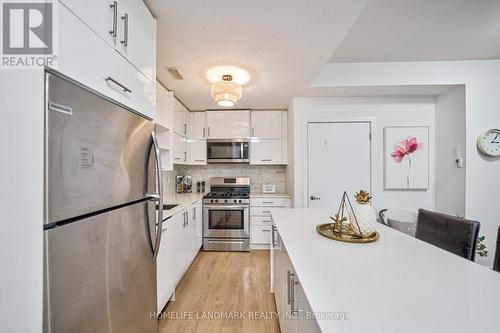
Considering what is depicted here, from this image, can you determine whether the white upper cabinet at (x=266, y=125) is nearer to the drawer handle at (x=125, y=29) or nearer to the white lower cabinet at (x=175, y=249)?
the white lower cabinet at (x=175, y=249)

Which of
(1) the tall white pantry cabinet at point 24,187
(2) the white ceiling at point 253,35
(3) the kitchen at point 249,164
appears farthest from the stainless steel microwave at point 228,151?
(1) the tall white pantry cabinet at point 24,187

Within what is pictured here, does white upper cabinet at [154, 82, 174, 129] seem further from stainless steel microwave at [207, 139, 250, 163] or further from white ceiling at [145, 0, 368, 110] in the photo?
stainless steel microwave at [207, 139, 250, 163]

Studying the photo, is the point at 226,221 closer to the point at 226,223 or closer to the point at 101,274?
the point at 226,223

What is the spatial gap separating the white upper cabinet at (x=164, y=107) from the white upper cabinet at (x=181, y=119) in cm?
17

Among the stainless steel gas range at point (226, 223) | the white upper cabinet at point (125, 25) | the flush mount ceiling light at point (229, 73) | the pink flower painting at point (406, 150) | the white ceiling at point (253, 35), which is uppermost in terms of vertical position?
the white ceiling at point (253, 35)

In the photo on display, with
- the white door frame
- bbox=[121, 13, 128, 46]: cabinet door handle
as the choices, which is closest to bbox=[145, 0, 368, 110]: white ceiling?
bbox=[121, 13, 128, 46]: cabinet door handle

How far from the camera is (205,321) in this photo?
1736 mm

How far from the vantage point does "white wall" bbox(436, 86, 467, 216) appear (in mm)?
2494

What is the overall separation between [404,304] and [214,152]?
3.11m

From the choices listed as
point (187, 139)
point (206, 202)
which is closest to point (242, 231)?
point (206, 202)

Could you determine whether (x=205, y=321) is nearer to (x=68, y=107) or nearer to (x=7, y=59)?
(x=68, y=107)

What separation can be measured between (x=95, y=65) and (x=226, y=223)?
2.71 meters

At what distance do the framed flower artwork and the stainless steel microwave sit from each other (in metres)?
2.11

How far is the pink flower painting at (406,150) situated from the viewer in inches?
112
